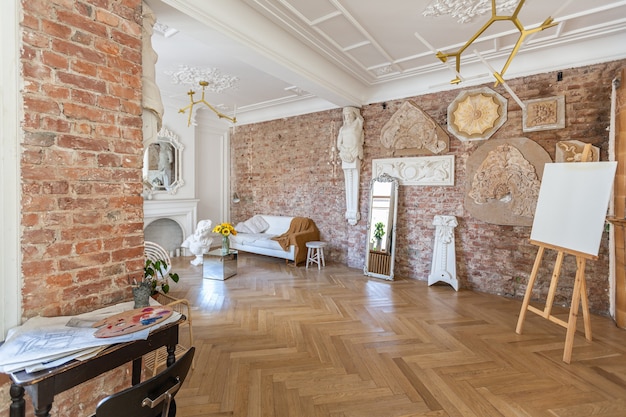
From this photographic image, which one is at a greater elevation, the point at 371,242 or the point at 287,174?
the point at 287,174

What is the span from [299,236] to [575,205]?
12.5 ft

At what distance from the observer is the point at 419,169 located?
4.66 metres

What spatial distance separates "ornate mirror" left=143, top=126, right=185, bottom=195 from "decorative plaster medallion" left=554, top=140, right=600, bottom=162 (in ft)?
20.0

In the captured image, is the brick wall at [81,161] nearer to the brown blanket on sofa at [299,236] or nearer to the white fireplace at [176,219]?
the brown blanket on sofa at [299,236]

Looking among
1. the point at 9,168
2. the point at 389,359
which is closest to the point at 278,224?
the point at 389,359

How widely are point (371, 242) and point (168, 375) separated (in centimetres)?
410

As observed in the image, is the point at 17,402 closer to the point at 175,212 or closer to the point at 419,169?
the point at 419,169

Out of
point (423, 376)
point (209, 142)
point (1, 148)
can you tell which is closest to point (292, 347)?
point (423, 376)

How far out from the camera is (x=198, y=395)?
2.04 m

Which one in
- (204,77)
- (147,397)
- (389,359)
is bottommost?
(389,359)

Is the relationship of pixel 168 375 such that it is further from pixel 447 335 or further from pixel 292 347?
pixel 447 335

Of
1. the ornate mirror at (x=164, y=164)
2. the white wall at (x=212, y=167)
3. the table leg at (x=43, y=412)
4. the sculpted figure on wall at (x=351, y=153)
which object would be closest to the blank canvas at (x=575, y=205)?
the sculpted figure on wall at (x=351, y=153)

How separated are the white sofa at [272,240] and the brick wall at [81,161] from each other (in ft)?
11.8

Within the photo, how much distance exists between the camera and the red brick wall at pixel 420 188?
3.49 meters
